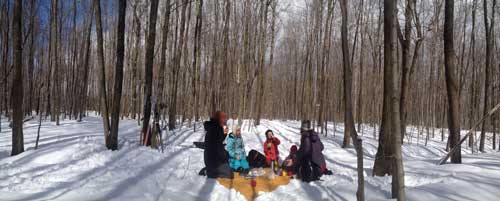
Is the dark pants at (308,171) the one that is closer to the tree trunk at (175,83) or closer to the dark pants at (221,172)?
the dark pants at (221,172)

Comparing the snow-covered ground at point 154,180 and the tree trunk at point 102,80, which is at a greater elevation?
the tree trunk at point 102,80

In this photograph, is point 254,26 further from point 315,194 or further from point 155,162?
point 315,194

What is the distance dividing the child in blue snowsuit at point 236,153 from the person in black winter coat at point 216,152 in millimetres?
901

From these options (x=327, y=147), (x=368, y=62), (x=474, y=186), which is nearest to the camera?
(x=474, y=186)

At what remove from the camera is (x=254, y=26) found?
70.8 ft

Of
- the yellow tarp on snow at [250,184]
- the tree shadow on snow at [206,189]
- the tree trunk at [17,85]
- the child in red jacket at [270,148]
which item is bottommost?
the yellow tarp on snow at [250,184]

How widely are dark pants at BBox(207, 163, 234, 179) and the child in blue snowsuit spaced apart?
893 millimetres

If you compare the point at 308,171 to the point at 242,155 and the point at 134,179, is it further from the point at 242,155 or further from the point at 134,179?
the point at 134,179

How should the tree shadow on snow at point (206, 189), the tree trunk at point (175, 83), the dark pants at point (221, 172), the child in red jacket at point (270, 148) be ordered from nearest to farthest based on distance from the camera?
the tree shadow on snow at point (206, 189) < the dark pants at point (221, 172) < the child in red jacket at point (270, 148) < the tree trunk at point (175, 83)

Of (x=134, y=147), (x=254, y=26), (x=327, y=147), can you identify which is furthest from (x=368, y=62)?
(x=134, y=147)

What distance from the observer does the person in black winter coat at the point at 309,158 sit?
24.6ft

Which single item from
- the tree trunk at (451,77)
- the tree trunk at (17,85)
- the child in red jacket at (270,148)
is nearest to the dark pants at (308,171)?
the child in red jacket at (270,148)

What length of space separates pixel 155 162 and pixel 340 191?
4.59 metres

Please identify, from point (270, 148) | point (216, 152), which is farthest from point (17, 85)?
point (270, 148)
